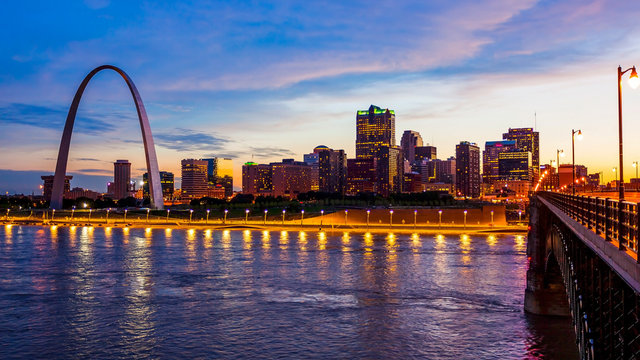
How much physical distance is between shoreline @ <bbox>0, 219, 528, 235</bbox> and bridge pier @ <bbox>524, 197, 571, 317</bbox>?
7388 centimetres

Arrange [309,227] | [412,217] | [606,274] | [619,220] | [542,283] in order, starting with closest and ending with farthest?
1. [619,220]
2. [606,274]
3. [542,283]
4. [309,227]
5. [412,217]

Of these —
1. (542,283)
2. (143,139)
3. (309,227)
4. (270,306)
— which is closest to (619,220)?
(542,283)

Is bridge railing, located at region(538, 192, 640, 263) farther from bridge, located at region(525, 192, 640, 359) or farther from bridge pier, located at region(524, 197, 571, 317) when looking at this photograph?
bridge pier, located at region(524, 197, 571, 317)

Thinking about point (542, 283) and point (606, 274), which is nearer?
point (606, 274)

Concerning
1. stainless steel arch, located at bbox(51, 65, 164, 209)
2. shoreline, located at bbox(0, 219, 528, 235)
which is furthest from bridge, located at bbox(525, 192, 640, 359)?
stainless steel arch, located at bbox(51, 65, 164, 209)

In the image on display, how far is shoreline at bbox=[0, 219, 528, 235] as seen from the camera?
377ft

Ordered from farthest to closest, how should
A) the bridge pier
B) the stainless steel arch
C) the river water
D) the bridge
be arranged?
the stainless steel arch, the bridge pier, the river water, the bridge

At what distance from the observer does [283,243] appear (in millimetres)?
91750

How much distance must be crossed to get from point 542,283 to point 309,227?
9253 centimetres

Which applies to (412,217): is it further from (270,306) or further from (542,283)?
(542,283)

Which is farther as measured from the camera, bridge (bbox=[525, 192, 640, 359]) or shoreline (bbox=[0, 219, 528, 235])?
shoreline (bbox=[0, 219, 528, 235])

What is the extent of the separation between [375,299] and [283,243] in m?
46.5

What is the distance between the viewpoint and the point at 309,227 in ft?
423

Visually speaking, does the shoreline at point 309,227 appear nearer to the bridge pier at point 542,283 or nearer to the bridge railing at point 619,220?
the bridge pier at point 542,283
